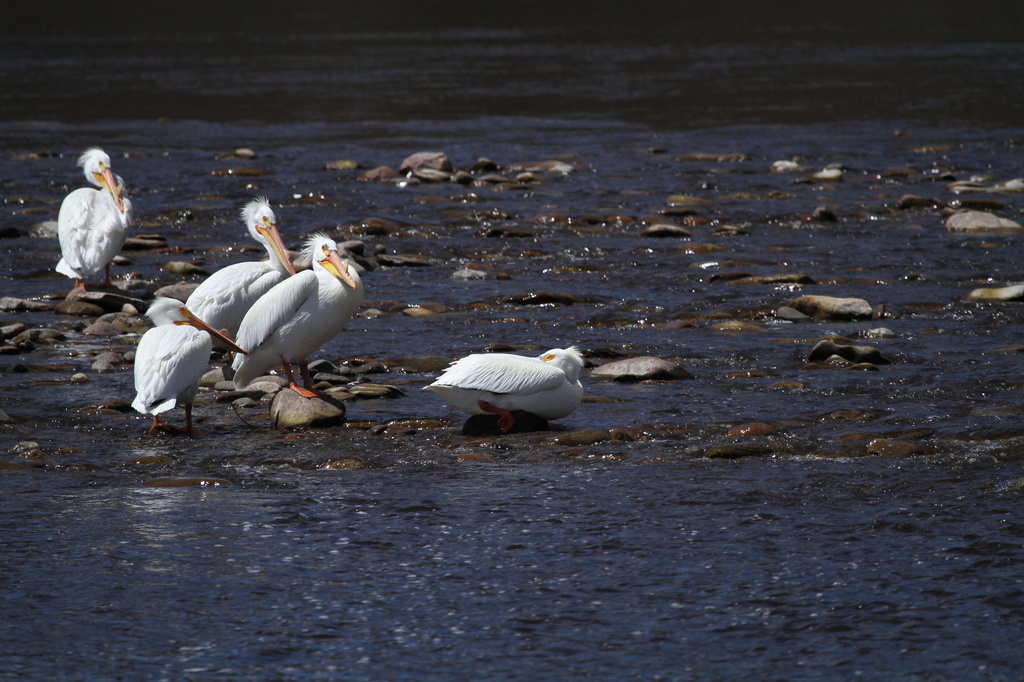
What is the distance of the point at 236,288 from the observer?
279 inches

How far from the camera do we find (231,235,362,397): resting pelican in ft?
20.5

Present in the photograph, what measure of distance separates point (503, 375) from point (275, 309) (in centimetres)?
131

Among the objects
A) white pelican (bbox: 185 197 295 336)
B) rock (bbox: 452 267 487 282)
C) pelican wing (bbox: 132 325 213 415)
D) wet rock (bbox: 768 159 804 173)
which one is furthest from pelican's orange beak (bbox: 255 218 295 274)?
wet rock (bbox: 768 159 804 173)

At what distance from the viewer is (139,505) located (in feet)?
15.9

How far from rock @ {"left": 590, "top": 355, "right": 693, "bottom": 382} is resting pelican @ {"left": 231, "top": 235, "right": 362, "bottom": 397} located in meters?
1.30

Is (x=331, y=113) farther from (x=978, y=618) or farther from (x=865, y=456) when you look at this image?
(x=978, y=618)

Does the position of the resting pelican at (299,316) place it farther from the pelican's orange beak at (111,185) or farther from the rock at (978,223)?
the rock at (978,223)

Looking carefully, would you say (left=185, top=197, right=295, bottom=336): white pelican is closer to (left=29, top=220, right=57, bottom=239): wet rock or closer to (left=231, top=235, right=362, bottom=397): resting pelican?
(left=231, top=235, right=362, bottom=397): resting pelican

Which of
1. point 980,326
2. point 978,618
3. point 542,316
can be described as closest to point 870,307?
point 980,326

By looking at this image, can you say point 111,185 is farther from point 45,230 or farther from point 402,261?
point 402,261

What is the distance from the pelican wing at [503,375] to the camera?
5.60 m

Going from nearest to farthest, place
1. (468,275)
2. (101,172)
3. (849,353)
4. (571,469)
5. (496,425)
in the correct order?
(571,469) → (496,425) → (849,353) → (468,275) → (101,172)

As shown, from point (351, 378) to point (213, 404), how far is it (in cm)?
71

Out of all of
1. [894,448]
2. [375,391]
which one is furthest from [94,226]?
[894,448]
